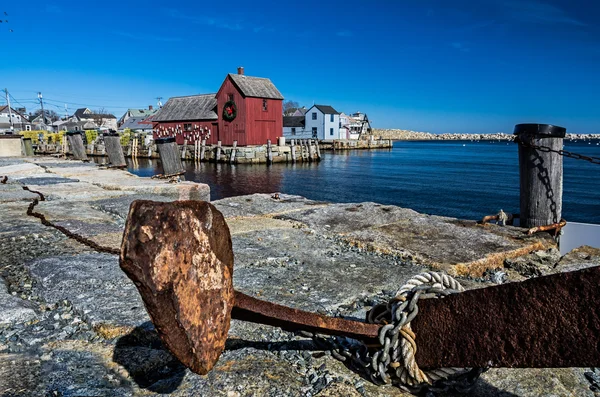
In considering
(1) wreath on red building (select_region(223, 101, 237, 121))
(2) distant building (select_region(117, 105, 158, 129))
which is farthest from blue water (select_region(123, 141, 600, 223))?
(2) distant building (select_region(117, 105, 158, 129))

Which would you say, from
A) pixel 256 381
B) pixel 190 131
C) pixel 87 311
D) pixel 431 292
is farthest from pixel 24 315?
pixel 190 131

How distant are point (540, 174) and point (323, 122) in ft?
220

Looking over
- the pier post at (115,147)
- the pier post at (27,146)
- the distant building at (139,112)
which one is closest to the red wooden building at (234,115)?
the pier post at (27,146)

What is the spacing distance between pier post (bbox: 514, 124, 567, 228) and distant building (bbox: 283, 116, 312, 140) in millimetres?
68054

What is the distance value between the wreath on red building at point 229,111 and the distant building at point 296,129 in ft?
107

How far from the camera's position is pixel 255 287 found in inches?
97.8

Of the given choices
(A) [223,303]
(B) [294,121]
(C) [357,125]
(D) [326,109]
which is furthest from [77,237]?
(C) [357,125]

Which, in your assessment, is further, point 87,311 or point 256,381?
point 87,311

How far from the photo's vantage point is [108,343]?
1821 mm

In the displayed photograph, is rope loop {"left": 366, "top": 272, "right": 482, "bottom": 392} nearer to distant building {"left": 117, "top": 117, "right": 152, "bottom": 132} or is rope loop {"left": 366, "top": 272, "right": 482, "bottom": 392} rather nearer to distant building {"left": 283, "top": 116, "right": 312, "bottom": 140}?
distant building {"left": 283, "top": 116, "right": 312, "bottom": 140}

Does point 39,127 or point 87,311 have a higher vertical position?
point 39,127

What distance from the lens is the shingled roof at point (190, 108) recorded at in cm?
4386

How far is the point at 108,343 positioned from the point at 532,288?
1.74 m

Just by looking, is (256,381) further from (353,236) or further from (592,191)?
(592,191)
